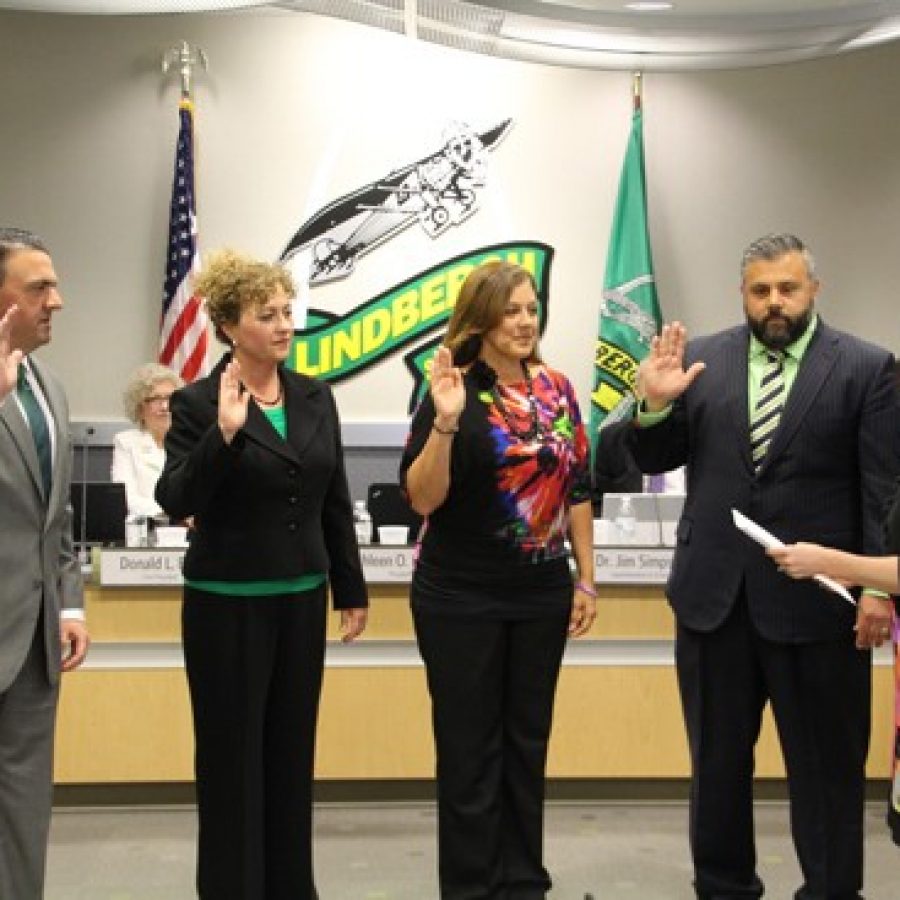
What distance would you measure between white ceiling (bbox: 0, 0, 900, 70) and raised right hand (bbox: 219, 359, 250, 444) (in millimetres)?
3908

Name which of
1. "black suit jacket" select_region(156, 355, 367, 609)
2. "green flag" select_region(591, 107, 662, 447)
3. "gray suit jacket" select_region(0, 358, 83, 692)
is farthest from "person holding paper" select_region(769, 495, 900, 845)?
"green flag" select_region(591, 107, 662, 447)

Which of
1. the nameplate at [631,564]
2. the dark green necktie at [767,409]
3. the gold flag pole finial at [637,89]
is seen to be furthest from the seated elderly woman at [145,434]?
the dark green necktie at [767,409]

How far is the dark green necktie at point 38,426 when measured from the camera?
3096mm

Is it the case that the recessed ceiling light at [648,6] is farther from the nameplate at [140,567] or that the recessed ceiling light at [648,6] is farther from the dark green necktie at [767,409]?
the dark green necktie at [767,409]

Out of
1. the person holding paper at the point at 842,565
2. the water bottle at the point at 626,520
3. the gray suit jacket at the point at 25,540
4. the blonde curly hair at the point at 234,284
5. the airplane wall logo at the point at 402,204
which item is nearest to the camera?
the person holding paper at the point at 842,565

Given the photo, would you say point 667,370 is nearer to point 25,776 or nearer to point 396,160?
point 25,776

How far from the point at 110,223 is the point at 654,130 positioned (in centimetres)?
290

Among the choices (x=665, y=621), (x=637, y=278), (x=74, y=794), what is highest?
(x=637, y=278)

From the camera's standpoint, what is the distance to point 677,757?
5.18m

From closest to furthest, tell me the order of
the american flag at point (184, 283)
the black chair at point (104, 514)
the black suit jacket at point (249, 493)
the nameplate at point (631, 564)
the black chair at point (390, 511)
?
the black suit jacket at point (249, 493) → the nameplate at point (631, 564) → the black chair at point (104, 514) → the black chair at point (390, 511) → the american flag at point (184, 283)

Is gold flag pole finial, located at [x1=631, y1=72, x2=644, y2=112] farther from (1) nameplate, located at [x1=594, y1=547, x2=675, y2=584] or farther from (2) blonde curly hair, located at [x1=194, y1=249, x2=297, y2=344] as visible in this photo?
(2) blonde curly hair, located at [x1=194, y1=249, x2=297, y2=344]

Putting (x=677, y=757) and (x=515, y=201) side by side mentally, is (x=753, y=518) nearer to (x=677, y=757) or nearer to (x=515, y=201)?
(x=677, y=757)

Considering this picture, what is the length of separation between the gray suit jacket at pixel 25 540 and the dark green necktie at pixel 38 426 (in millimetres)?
20

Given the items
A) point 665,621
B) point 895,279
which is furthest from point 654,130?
point 665,621
